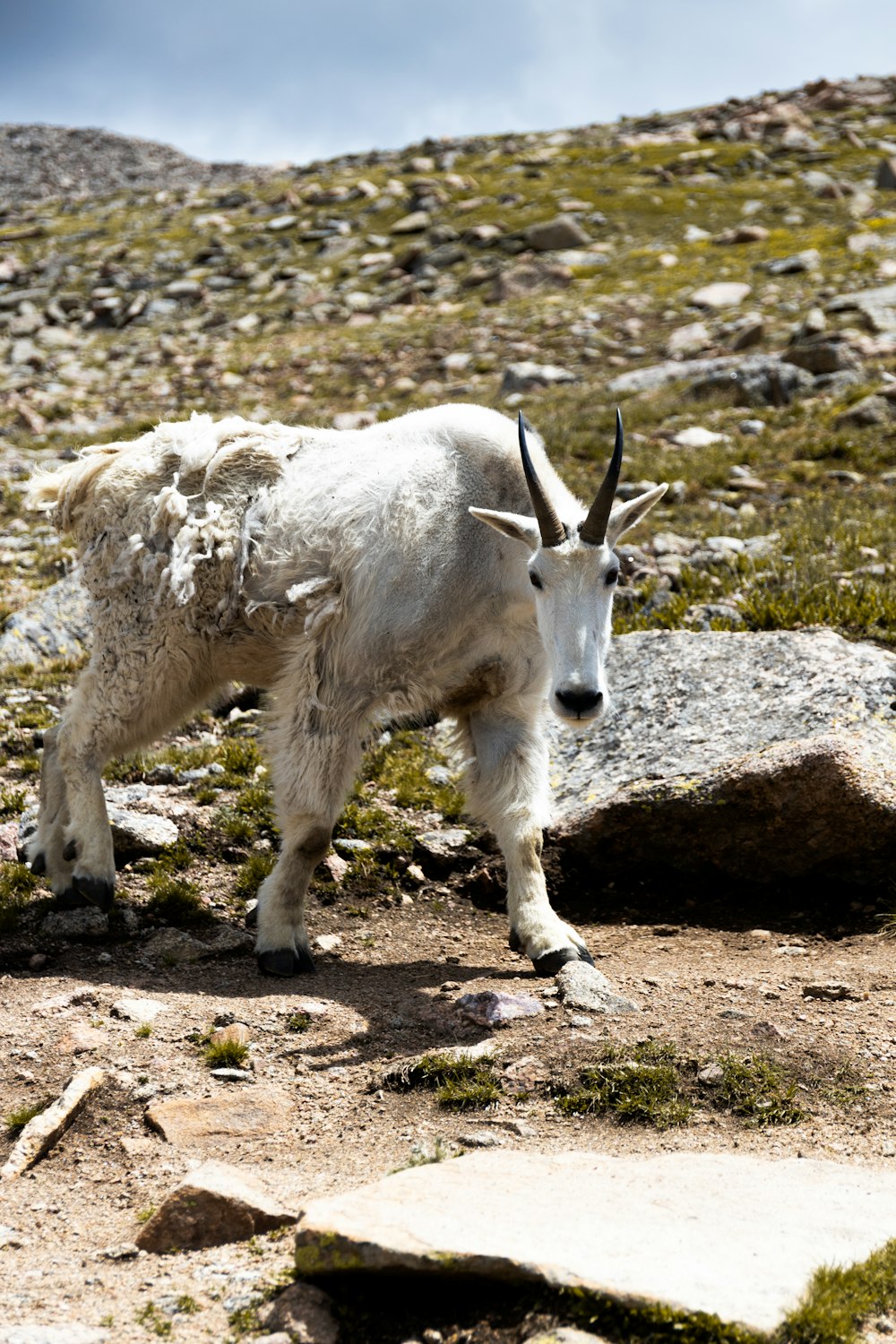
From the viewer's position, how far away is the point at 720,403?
18.2 metres

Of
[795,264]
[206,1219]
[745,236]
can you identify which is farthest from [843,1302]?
[745,236]

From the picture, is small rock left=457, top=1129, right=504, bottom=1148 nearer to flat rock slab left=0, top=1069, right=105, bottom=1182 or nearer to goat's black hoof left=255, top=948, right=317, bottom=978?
flat rock slab left=0, top=1069, right=105, bottom=1182

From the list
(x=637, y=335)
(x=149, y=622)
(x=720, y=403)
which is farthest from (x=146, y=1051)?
(x=637, y=335)

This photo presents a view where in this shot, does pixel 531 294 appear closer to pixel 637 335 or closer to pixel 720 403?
pixel 637 335

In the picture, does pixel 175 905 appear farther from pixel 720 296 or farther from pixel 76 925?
pixel 720 296

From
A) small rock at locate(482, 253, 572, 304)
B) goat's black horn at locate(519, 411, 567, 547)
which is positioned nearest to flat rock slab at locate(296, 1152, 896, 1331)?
goat's black horn at locate(519, 411, 567, 547)

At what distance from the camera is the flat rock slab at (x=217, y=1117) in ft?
17.1

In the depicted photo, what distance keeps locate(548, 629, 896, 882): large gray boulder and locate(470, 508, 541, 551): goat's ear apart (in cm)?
196

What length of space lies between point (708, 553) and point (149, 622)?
586 centimetres

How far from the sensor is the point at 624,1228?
12.7ft

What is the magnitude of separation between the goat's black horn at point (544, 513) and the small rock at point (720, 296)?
71.1ft

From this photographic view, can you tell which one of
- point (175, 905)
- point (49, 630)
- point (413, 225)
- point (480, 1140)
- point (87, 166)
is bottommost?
point (480, 1140)

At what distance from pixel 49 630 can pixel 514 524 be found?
226 inches

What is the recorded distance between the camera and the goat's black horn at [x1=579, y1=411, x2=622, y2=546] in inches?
251
